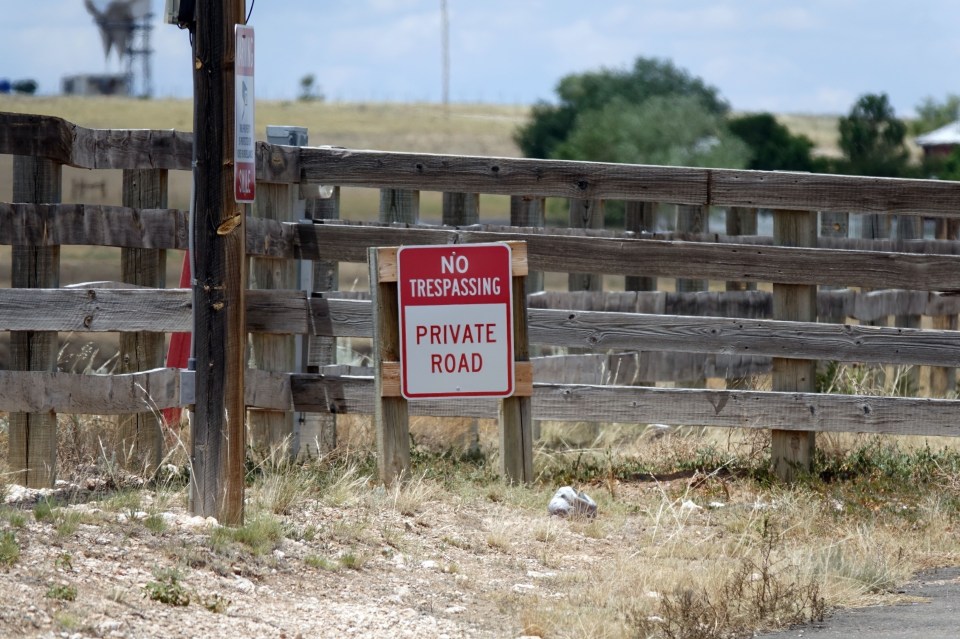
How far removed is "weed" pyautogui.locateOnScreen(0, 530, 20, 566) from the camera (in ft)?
16.1

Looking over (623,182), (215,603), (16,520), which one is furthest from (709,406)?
(16,520)

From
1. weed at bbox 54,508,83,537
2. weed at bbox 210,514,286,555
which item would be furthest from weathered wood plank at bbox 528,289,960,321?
A: weed at bbox 54,508,83,537

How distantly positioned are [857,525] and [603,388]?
1.79 m

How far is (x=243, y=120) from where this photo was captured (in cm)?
600

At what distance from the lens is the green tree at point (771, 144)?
5219 centimetres

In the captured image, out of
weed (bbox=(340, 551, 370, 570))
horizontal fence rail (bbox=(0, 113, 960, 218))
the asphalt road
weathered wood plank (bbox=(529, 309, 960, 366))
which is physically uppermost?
horizontal fence rail (bbox=(0, 113, 960, 218))

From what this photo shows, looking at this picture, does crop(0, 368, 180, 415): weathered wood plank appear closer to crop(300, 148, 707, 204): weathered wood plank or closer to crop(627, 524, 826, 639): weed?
crop(300, 148, 707, 204): weathered wood plank

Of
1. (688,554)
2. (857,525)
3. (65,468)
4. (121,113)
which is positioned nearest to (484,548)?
(688,554)

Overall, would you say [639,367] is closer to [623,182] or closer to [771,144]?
[623,182]

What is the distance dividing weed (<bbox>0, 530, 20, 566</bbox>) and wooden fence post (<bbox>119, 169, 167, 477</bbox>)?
2246 mm

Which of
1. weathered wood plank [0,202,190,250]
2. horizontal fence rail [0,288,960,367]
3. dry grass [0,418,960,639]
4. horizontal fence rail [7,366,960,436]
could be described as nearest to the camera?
dry grass [0,418,960,639]

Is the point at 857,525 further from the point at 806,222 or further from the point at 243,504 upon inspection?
the point at 243,504

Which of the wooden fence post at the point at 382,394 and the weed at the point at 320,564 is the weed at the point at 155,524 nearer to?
the weed at the point at 320,564

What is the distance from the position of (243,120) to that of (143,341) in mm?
2004
